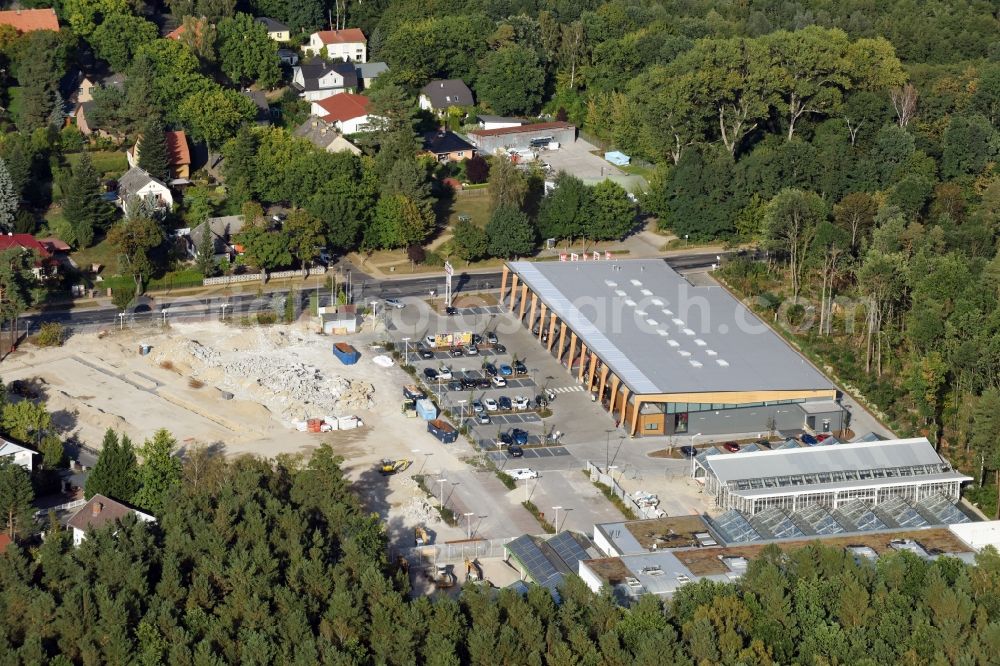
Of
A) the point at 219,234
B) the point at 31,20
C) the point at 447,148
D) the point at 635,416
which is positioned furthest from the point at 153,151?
the point at 635,416

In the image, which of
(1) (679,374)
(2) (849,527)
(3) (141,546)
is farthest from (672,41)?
(3) (141,546)

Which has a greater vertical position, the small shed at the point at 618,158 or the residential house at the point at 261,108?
the residential house at the point at 261,108

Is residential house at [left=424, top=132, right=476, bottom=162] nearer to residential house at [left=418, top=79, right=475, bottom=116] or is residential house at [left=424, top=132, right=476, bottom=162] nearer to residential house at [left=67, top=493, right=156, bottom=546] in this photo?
residential house at [left=418, top=79, right=475, bottom=116]

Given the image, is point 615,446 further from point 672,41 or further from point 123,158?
point 672,41

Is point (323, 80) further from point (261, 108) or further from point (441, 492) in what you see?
point (441, 492)

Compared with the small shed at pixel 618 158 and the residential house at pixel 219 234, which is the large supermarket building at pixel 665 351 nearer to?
the residential house at pixel 219 234

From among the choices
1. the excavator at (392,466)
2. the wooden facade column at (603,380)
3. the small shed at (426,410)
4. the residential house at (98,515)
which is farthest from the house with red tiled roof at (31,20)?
the residential house at (98,515)

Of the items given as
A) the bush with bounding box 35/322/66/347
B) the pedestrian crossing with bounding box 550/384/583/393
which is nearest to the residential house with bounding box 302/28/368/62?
the bush with bounding box 35/322/66/347
